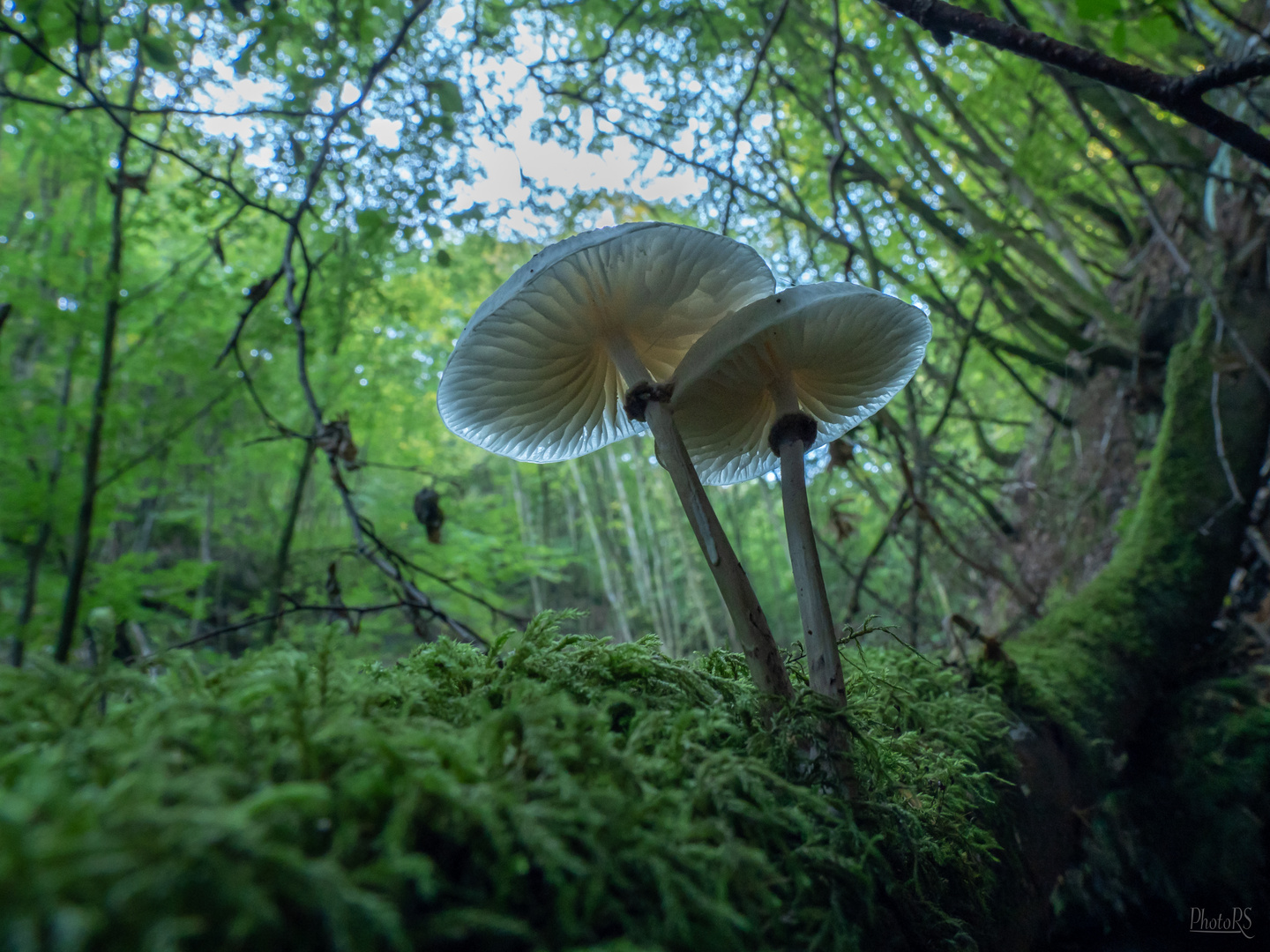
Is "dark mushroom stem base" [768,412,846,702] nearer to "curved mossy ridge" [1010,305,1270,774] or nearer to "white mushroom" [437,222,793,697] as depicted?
"white mushroom" [437,222,793,697]

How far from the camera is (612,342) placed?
1210 mm

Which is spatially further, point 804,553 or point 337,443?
point 337,443

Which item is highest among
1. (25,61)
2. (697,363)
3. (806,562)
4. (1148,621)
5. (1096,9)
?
(25,61)

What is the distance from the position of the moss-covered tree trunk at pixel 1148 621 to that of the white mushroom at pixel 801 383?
0.81m

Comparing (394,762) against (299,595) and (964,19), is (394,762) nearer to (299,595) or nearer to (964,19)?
(964,19)

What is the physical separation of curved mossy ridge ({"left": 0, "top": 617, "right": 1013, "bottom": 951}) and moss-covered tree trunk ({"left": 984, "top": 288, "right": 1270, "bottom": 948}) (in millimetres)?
858

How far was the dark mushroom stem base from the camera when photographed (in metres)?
0.99

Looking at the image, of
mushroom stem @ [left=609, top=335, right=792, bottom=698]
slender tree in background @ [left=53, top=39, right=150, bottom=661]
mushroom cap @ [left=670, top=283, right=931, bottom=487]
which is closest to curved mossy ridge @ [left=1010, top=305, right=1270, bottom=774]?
mushroom cap @ [left=670, top=283, right=931, bottom=487]

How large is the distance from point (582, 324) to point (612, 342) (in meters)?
0.07

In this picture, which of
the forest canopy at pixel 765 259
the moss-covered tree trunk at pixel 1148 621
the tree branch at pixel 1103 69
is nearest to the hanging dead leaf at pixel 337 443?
the forest canopy at pixel 765 259

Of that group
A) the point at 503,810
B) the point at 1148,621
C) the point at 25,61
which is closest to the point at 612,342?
the point at 503,810

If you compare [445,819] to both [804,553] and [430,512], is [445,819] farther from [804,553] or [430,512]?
[430,512]

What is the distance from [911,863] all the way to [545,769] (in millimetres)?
591

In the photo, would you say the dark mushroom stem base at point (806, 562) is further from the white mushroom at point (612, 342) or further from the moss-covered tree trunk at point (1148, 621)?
the moss-covered tree trunk at point (1148, 621)
